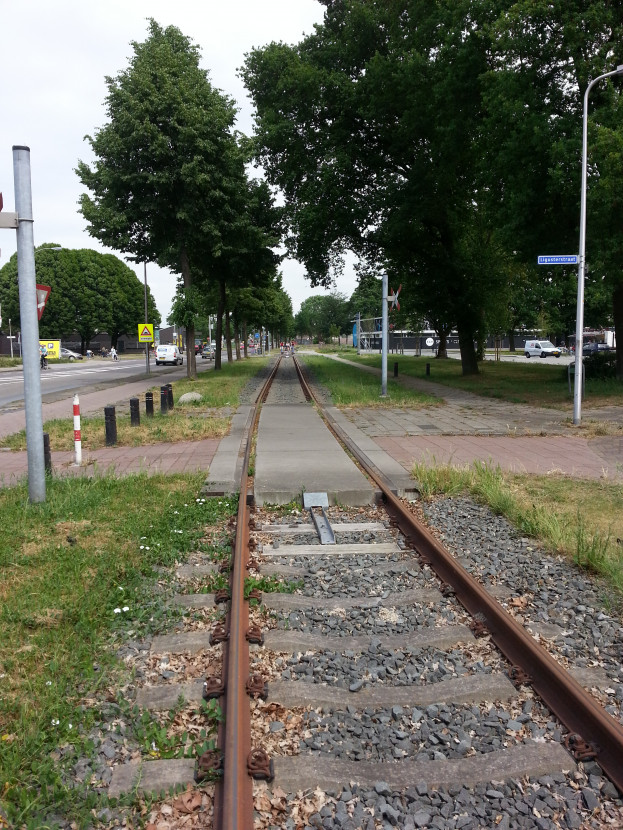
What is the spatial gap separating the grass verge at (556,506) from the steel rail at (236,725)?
253cm

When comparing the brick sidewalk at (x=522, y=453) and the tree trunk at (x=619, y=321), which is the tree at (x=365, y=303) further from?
the brick sidewalk at (x=522, y=453)

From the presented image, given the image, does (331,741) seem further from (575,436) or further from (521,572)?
(575,436)

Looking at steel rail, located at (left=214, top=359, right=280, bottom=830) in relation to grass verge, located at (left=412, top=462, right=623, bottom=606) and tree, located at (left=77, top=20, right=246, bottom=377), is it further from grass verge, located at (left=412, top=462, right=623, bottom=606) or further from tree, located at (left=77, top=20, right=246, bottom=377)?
tree, located at (left=77, top=20, right=246, bottom=377)

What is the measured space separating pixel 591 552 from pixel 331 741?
2953 millimetres

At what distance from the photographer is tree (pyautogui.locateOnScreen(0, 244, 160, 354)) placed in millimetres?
75688

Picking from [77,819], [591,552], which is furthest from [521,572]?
[77,819]

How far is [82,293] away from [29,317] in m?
78.2

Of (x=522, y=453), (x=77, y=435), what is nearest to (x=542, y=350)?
(x=522, y=453)

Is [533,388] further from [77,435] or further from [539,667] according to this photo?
[539,667]

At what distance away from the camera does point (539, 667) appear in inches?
135

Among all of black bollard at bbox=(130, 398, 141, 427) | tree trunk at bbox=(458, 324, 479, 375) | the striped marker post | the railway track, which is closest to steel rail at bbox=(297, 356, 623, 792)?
the railway track

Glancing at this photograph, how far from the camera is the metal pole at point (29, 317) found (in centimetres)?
659

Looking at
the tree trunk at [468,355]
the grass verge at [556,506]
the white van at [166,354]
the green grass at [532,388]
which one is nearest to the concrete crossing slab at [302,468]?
the grass verge at [556,506]

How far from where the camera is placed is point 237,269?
29.4 metres
